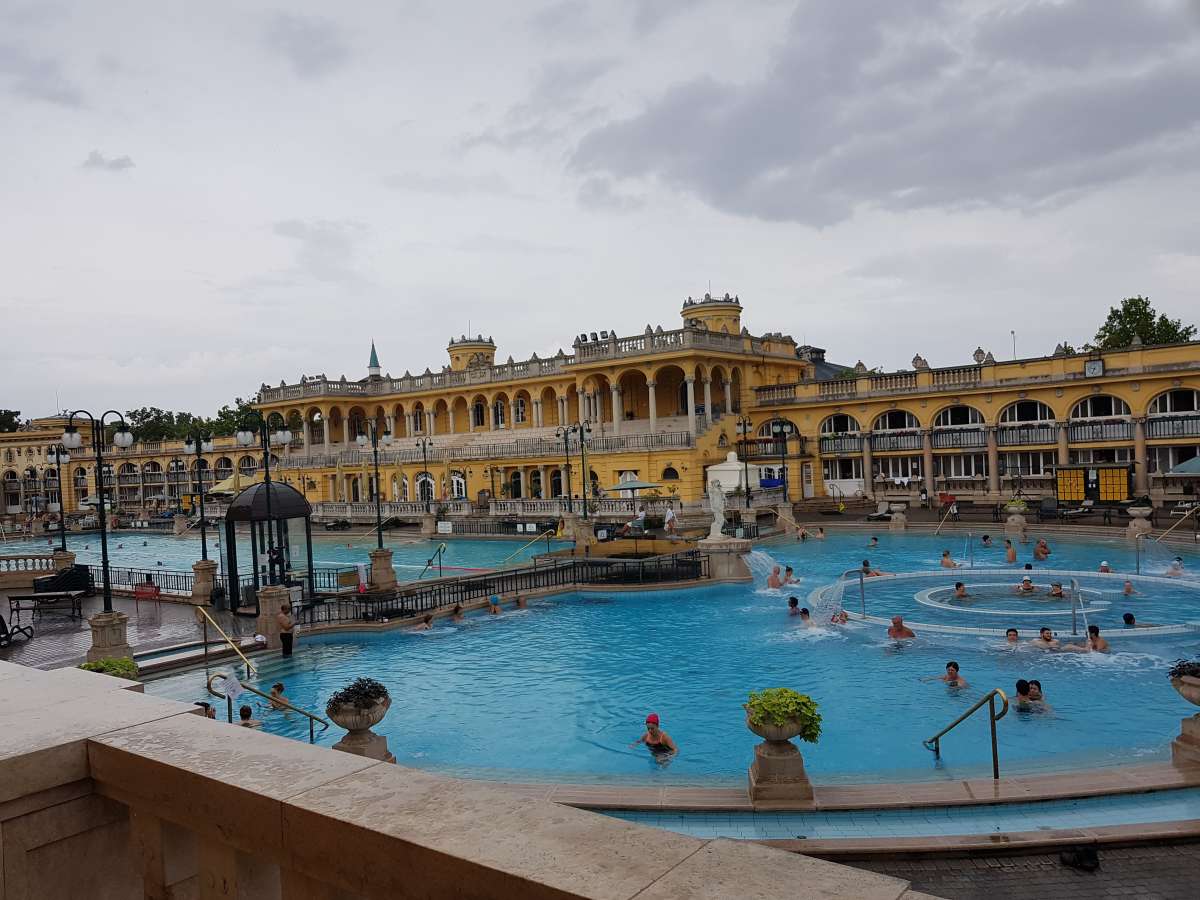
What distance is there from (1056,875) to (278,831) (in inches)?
321

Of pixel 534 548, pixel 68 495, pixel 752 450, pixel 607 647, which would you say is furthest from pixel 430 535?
pixel 68 495

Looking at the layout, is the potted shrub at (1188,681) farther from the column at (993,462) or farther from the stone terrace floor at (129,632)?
the column at (993,462)

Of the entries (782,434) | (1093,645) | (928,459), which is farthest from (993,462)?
(1093,645)

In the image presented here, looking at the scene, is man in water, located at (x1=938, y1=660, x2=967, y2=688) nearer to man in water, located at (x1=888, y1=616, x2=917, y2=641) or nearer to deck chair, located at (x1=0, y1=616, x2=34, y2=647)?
man in water, located at (x1=888, y1=616, x2=917, y2=641)

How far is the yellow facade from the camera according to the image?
41375mm

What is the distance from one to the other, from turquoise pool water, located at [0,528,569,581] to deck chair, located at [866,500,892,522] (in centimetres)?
1515

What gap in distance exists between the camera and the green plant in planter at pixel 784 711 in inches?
385

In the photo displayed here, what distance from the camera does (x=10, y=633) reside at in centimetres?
2002

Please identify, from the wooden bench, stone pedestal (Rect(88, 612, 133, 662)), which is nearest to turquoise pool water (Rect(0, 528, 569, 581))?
the wooden bench

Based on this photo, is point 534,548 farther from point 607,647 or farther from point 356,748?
point 356,748

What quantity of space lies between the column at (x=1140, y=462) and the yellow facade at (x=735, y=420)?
0.07 meters

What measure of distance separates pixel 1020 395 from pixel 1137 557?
735 inches

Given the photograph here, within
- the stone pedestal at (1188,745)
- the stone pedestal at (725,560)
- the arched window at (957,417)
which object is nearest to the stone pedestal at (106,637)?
the stone pedestal at (725,560)

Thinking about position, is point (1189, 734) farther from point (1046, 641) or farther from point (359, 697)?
point (359, 697)
